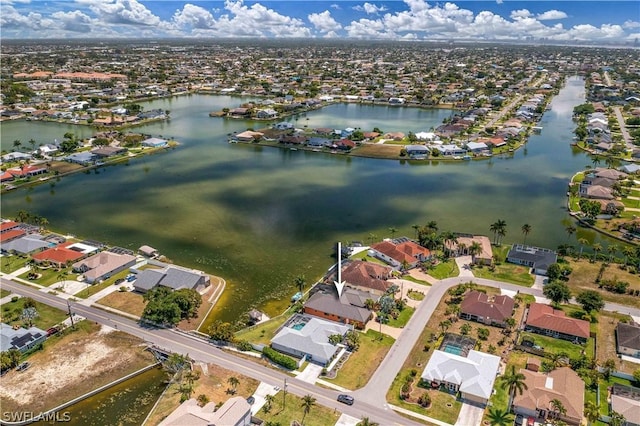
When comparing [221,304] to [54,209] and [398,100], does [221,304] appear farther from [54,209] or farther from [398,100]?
[398,100]

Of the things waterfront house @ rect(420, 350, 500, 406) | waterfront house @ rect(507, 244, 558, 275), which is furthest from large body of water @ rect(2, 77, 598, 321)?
waterfront house @ rect(420, 350, 500, 406)

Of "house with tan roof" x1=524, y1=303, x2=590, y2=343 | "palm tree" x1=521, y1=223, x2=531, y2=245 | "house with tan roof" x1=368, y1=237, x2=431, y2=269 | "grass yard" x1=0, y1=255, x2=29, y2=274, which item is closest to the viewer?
"house with tan roof" x1=524, y1=303, x2=590, y2=343

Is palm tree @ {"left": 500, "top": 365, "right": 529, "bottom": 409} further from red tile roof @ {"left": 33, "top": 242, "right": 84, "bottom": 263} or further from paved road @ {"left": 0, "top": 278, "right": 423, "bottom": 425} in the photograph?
red tile roof @ {"left": 33, "top": 242, "right": 84, "bottom": 263}

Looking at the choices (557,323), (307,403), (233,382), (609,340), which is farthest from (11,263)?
(609,340)

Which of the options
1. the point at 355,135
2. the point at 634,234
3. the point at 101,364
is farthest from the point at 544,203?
the point at 101,364

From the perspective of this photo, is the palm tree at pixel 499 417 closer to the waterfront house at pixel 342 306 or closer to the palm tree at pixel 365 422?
the palm tree at pixel 365 422

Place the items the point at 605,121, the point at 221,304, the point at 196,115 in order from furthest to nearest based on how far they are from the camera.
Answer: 1. the point at 196,115
2. the point at 605,121
3. the point at 221,304

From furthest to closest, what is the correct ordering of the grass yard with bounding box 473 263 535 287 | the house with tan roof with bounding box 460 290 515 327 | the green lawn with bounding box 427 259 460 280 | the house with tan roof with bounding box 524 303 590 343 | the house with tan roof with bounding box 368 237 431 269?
1. the house with tan roof with bounding box 368 237 431 269
2. the green lawn with bounding box 427 259 460 280
3. the grass yard with bounding box 473 263 535 287
4. the house with tan roof with bounding box 460 290 515 327
5. the house with tan roof with bounding box 524 303 590 343
